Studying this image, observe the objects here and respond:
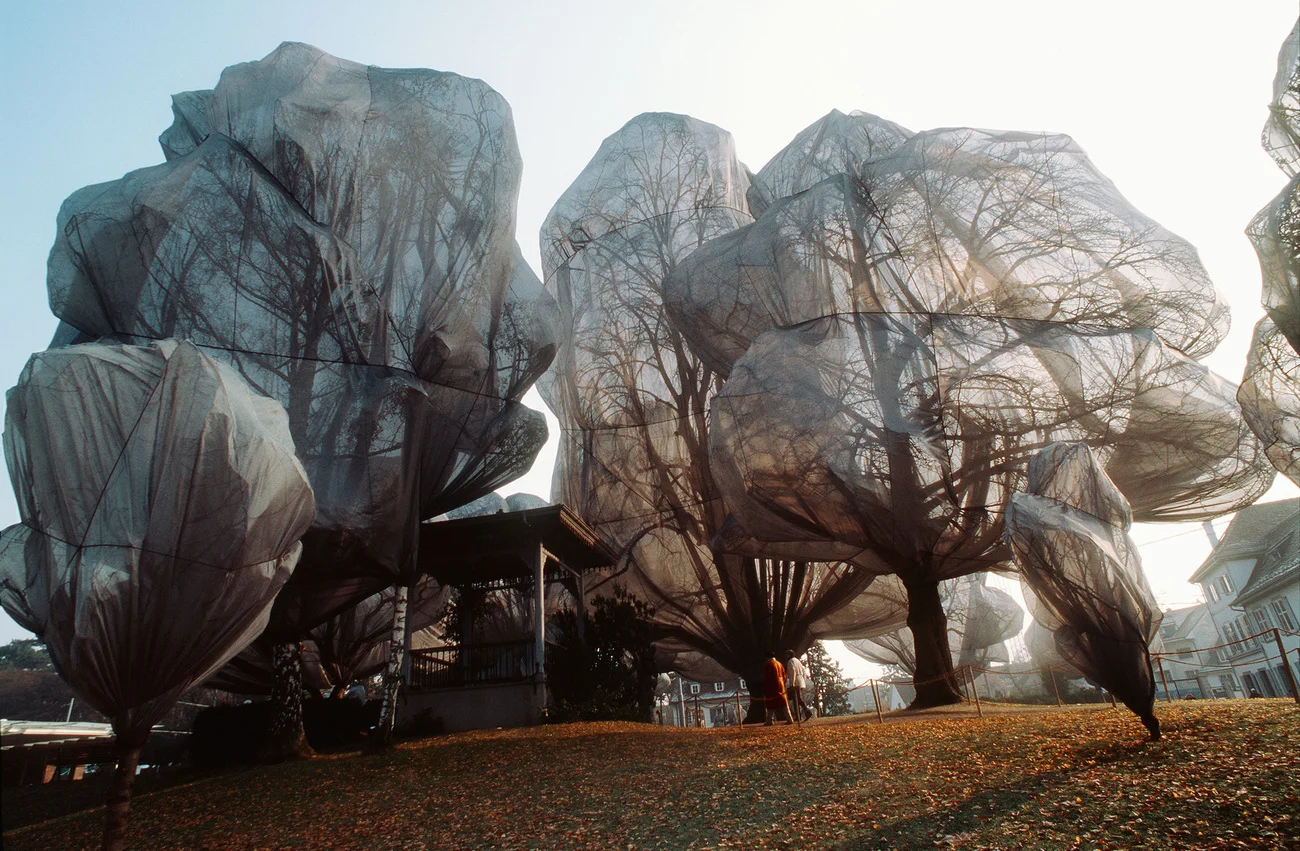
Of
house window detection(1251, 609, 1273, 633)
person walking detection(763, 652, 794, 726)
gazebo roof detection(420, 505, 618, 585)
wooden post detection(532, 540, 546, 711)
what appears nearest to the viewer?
person walking detection(763, 652, 794, 726)

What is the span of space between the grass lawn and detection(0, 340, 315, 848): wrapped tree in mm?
2286

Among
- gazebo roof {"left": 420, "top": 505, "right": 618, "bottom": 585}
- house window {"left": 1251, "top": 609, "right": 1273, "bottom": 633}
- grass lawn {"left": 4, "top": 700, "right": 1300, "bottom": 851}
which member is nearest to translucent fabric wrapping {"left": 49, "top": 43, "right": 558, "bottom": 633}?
gazebo roof {"left": 420, "top": 505, "right": 618, "bottom": 585}

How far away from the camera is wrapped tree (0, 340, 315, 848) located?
5.44 m

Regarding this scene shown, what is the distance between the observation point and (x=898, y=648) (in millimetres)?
32156

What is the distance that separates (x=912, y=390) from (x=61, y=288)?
52.5 feet

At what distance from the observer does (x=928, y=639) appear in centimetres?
1562

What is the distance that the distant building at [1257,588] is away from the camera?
2711 cm

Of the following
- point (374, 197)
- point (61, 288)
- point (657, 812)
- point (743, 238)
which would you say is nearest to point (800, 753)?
point (657, 812)

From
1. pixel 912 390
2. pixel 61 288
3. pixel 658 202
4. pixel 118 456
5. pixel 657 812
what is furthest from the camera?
pixel 658 202

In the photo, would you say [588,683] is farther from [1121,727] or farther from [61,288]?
[61,288]

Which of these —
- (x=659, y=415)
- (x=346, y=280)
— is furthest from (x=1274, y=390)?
(x=346, y=280)

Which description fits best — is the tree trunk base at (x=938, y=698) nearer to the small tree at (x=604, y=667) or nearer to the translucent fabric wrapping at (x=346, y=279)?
the small tree at (x=604, y=667)

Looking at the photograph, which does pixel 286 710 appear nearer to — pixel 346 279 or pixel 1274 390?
pixel 346 279

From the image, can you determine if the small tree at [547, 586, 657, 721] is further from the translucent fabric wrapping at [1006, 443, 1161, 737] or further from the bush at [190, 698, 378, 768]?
the translucent fabric wrapping at [1006, 443, 1161, 737]
